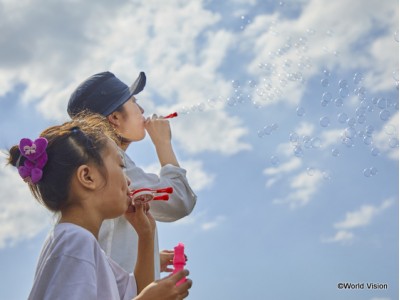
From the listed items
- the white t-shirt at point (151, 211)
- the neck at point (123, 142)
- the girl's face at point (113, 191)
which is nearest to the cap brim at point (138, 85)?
the neck at point (123, 142)

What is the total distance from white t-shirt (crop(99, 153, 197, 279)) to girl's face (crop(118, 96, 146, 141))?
0.55 ft

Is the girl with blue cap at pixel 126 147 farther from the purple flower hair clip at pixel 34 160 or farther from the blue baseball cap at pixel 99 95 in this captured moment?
the purple flower hair clip at pixel 34 160

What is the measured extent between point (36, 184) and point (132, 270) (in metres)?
0.70

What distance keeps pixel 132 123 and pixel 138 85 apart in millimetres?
314

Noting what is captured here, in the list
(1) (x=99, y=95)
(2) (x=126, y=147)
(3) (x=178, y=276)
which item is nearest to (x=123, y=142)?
(2) (x=126, y=147)

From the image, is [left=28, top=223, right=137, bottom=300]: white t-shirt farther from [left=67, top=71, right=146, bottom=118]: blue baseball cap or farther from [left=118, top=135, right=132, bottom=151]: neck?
[left=67, top=71, right=146, bottom=118]: blue baseball cap

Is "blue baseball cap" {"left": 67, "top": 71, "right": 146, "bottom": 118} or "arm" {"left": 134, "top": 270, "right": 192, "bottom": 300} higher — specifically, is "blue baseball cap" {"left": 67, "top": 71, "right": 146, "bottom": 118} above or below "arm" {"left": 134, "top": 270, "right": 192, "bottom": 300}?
above

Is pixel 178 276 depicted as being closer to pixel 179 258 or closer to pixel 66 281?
pixel 179 258

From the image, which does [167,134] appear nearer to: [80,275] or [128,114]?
[128,114]

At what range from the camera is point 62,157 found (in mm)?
2623

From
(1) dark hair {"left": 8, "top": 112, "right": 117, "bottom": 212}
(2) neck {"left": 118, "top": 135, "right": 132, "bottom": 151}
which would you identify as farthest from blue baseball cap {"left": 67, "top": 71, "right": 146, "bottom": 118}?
(1) dark hair {"left": 8, "top": 112, "right": 117, "bottom": 212}

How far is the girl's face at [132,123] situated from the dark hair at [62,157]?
0.76 metres

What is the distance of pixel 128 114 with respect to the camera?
3633 millimetres

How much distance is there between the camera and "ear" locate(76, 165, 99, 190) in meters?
2.57
